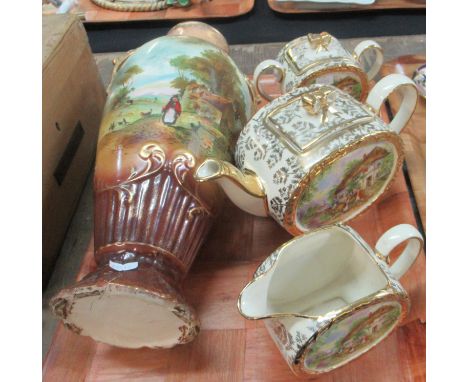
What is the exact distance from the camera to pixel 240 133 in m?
0.69

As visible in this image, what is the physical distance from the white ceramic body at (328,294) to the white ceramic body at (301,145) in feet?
0.19

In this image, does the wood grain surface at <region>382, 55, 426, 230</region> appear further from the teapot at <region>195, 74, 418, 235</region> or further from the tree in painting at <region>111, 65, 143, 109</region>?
the tree in painting at <region>111, 65, 143, 109</region>

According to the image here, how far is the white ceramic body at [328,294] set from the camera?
0.49 metres

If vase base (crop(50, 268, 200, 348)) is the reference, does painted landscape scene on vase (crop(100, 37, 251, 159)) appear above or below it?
above

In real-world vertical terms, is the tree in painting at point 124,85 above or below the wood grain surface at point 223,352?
above

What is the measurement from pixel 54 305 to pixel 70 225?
13.2 inches

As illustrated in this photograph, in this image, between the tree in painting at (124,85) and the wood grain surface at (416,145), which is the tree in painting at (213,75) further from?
the wood grain surface at (416,145)

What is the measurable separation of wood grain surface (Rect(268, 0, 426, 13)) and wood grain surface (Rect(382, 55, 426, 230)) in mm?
367

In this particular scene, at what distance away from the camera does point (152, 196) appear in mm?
601

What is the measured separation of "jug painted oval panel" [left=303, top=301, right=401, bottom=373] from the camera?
0.49m

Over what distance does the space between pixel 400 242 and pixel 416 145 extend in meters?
0.36

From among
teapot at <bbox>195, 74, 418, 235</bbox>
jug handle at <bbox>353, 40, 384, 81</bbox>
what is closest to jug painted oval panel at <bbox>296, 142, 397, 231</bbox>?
teapot at <bbox>195, 74, 418, 235</bbox>

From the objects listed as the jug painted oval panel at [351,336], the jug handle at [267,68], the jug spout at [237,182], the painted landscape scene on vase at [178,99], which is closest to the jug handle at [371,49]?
the jug handle at [267,68]

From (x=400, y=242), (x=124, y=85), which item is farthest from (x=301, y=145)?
(x=124, y=85)
